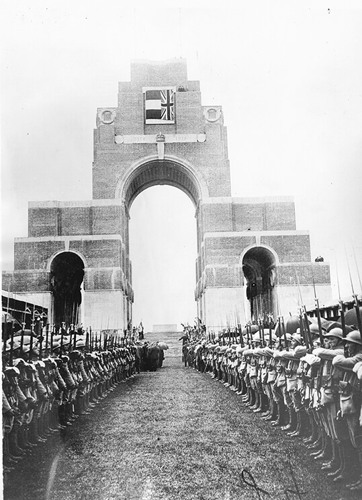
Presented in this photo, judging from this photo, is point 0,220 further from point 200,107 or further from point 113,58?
point 200,107

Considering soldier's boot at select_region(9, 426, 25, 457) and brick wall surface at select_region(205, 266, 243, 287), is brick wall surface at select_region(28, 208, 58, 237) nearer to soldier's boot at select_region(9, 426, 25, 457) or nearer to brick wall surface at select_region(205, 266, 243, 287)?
brick wall surface at select_region(205, 266, 243, 287)

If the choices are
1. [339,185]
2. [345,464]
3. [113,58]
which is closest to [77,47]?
[113,58]

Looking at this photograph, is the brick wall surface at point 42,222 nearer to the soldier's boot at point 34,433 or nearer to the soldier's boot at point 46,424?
the soldier's boot at point 46,424

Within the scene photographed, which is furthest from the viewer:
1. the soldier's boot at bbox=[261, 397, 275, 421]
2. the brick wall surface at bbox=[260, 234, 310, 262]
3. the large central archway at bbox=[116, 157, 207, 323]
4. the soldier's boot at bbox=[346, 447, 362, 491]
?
the large central archway at bbox=[116, 157, 207, 323]

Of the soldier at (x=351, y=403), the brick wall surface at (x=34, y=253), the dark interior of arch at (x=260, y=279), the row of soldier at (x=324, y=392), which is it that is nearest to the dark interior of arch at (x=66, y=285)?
the brick wall surface at (x=34, y=253)

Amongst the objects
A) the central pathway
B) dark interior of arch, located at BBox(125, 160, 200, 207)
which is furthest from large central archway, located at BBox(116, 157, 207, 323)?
the central pathway
